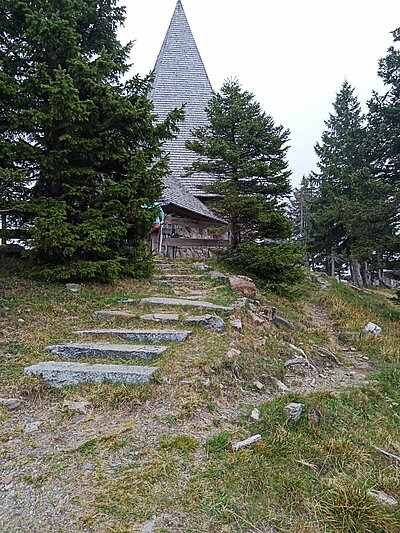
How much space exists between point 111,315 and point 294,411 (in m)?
2.71

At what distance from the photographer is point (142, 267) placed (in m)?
6.90

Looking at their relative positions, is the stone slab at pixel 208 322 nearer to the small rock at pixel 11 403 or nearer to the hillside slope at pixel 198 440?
the hillside slope at pixel 198 440

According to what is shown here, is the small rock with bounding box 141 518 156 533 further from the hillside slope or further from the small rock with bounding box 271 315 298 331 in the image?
the small rock with bounding box 271 315 298 331

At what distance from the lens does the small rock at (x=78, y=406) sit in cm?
283

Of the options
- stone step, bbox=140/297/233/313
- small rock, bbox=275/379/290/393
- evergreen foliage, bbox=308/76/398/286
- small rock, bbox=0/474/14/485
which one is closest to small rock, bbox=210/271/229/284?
stone step, bbox=140/297/233/313

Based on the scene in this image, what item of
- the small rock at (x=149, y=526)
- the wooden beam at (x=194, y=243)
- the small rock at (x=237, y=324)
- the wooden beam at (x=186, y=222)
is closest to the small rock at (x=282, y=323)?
the small rock at (x=237, y=324)

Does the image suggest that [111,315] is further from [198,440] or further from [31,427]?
[198,440]

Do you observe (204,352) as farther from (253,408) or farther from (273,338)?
(273,338)

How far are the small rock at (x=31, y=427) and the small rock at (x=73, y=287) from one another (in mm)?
3257

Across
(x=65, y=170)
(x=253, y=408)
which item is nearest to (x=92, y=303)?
(x=65, y=170)

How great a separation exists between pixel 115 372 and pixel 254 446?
1294 millimetres

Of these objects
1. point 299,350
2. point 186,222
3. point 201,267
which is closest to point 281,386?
point 299,350

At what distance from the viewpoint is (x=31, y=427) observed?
2652mm

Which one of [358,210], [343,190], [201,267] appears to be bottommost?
[201,267]
